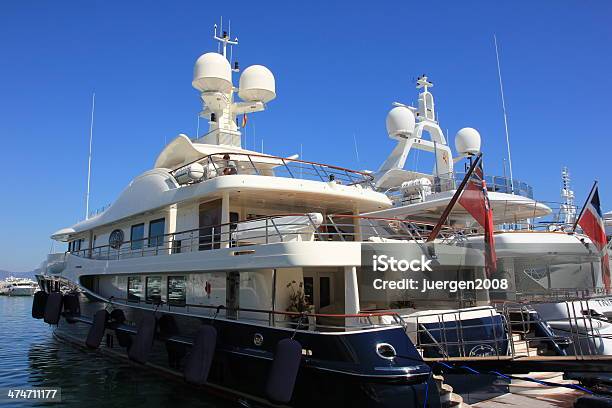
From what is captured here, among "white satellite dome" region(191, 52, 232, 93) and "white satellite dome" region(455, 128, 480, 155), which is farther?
"white satellite dome" region(455, 128, 480, 155)

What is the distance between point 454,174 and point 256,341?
15537mm

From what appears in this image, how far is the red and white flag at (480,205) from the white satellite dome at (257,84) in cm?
1034

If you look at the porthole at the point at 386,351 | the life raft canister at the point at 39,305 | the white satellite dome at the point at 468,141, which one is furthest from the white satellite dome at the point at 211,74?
the white satellite dome at the point at 468,141

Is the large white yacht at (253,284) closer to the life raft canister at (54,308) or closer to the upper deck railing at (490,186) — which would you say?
the life raft canister at (54,308)

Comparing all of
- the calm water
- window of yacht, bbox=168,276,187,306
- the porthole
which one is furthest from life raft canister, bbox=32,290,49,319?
the porthole

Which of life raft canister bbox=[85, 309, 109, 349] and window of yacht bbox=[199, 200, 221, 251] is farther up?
window of yacht bbox=[199, 200, 221, 251]

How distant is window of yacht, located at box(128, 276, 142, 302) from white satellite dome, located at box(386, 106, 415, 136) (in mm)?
15831

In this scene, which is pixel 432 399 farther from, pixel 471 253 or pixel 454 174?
pixel 454 174

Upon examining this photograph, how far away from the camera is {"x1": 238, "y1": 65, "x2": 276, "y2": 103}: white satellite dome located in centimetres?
1766

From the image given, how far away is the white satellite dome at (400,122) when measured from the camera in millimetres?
25453

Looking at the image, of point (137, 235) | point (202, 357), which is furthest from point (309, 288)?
point (137, 235)

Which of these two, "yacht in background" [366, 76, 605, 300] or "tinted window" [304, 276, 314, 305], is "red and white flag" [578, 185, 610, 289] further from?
"tinted window" [304, 276, 314, 305]

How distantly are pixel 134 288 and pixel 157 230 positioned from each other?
1.96 m

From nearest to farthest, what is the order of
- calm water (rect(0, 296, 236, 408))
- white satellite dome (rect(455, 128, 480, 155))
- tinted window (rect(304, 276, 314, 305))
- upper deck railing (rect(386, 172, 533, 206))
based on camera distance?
calm water (rect(0, 296, 236, 408)) < tinted window (rect(304, 276, 314, 305)) < upper deck railing (rect(386, 172, 533, 206)) < white satellite dome (rect(455, 128, 480, 155))
